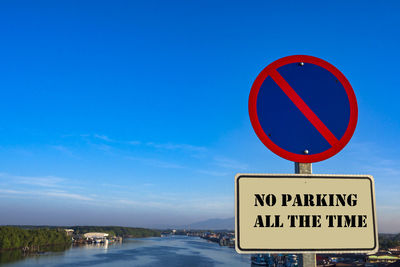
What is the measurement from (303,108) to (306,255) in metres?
0.80

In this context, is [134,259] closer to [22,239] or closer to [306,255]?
[22,239]

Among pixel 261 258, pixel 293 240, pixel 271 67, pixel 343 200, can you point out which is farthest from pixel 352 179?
pixel 261 258

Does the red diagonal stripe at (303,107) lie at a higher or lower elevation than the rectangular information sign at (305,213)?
higher

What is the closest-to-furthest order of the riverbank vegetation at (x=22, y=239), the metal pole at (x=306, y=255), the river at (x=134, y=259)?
the metal pole at (x=306, y=255) < the river at (x=134, y=259) < the riverbank vegetation at (x=22, y=239)

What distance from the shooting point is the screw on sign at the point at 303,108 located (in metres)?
1.62

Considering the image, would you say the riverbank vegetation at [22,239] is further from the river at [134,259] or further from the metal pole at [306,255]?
the metal pole at [306,255]

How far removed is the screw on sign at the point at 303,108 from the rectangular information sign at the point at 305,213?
0.55 ft

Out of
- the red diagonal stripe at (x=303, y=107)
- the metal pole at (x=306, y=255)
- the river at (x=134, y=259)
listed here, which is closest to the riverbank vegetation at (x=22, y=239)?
the river at (x=134, y=259)

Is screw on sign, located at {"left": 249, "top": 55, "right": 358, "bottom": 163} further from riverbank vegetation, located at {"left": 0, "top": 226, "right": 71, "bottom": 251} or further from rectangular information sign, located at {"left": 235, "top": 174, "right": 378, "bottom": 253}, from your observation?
riverbank vegetation, located at {"left": 0, "top": 226, "right": 71, "bottom": 251}

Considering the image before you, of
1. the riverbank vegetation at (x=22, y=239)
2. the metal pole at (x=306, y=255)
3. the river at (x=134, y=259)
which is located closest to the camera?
the metal pole at (x=306, y=255)

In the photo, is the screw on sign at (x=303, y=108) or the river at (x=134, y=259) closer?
the screw on sign at (x=303, y=108)

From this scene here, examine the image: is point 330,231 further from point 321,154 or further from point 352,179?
point 321,154

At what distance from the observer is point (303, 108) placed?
1662 millimetres

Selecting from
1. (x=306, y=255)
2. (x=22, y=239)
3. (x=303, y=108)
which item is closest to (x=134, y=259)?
(x=22, y=239)
